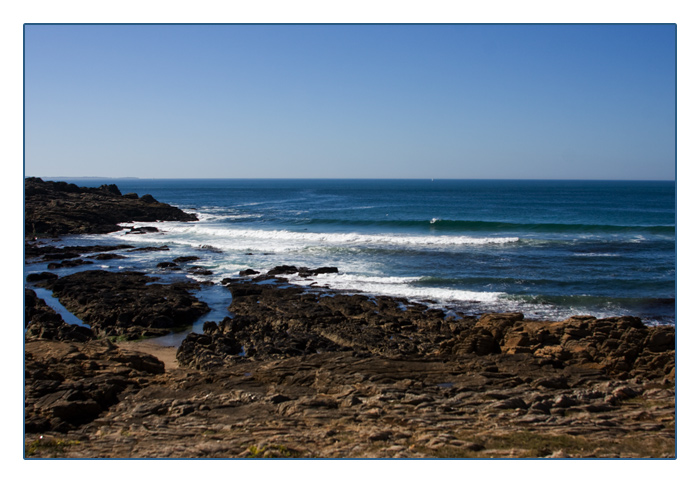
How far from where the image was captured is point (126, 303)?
61.5ft

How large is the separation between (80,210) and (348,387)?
44.7 meters

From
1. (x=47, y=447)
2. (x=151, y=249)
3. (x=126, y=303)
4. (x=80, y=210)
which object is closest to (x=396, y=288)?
(x=126, y=303)

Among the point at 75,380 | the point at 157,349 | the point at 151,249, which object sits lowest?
the point at 157,349

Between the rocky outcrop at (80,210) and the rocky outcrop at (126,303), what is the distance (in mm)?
20864

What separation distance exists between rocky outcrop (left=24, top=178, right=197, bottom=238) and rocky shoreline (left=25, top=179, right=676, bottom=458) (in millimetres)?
26618

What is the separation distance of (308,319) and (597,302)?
12.0m

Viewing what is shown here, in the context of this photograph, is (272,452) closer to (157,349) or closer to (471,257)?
(157,349)

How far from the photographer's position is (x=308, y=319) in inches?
671

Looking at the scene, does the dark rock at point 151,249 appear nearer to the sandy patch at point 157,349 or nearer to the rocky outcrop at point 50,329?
the rocky outcrop at point 50,329

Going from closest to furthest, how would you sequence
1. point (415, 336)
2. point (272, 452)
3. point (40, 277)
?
point (272, 452)
point (415, 336)
point (40, 277)

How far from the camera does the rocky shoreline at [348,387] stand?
23.9 feet

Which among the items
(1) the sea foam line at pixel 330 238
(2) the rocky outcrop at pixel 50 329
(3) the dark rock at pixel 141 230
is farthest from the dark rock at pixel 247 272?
(3) the dark rock at pixel 141 230

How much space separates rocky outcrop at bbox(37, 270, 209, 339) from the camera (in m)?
16.9

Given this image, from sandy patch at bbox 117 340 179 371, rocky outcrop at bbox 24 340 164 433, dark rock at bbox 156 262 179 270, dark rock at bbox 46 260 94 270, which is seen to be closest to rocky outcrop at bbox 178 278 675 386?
sandy patch at bbox 117 340 179 371
